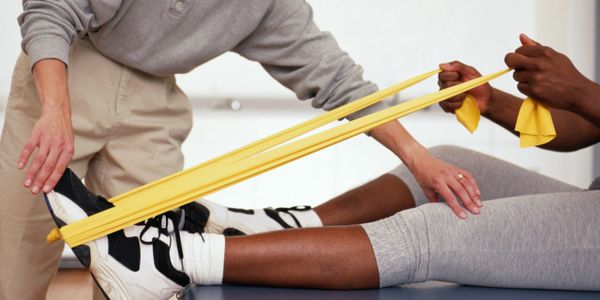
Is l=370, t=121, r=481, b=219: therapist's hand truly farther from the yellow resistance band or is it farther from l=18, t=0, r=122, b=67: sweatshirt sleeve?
l=18, t=0, r=122, b=67: sweatshirt sleeve

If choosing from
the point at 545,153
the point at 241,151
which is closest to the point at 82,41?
the point at 241,151

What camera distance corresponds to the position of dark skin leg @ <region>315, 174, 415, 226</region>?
162 centimetres

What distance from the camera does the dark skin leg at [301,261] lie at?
1242 millimetres

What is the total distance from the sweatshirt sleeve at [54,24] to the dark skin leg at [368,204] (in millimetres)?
594

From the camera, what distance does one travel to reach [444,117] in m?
2.89

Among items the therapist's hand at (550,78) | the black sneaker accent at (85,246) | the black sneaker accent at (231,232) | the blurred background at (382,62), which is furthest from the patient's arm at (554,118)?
the blurred background at (382,62)

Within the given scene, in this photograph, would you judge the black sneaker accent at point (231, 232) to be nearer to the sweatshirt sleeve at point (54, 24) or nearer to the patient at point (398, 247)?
the patient at point (398, 247)

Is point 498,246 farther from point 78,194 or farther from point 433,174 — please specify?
point 78,194

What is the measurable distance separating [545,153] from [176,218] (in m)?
1.97

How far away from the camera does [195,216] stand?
58.2 inches

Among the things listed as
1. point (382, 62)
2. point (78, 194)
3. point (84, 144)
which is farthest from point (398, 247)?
point (382, 62)

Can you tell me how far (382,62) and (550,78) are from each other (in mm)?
1545

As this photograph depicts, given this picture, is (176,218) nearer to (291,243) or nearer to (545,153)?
(291,243)

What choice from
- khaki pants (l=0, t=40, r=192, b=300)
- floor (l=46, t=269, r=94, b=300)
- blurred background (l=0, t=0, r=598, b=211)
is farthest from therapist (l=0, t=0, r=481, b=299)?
blurred background (l=0, t=0, r=598, b=211)
